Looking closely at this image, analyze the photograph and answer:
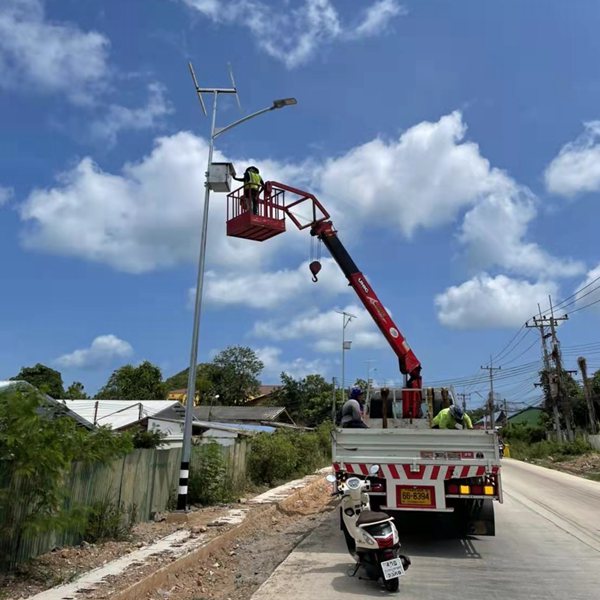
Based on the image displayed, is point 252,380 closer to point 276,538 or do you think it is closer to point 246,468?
point 246,468

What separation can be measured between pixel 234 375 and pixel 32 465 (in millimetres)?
82350

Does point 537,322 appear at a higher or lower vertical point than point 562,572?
higher

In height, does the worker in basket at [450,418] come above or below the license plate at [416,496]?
above

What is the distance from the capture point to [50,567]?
689cm

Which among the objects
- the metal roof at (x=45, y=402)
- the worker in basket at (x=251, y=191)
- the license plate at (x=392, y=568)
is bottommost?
the license plate at (x=392, y=568)

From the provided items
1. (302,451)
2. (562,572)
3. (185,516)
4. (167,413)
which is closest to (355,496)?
(562,572)

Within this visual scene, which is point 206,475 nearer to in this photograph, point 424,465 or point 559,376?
point 424,465

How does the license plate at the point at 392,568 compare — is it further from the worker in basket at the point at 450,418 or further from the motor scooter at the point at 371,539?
the worker in basket at the point at 450,418

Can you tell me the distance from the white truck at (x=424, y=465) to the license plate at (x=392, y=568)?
2152 mm

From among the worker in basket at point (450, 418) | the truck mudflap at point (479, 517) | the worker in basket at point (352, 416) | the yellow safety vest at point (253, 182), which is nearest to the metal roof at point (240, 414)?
the yellow safety vest at point (253, 182)

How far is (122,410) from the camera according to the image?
32.8 m

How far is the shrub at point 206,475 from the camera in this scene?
13039mm

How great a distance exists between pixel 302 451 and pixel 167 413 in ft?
41.9

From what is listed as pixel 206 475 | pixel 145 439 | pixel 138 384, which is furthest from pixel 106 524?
pixel 138 384
